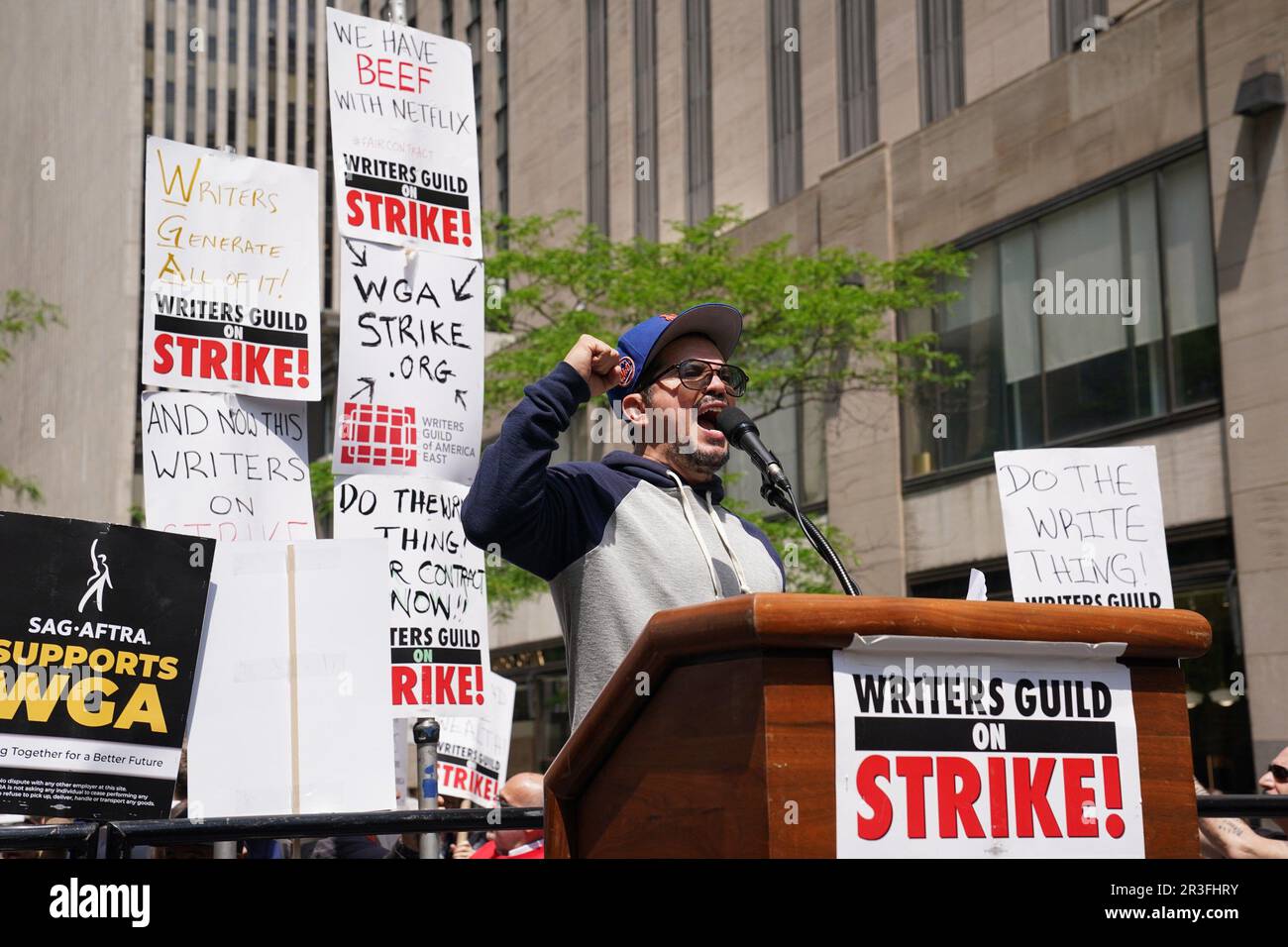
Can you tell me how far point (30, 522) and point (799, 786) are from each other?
9.48ft

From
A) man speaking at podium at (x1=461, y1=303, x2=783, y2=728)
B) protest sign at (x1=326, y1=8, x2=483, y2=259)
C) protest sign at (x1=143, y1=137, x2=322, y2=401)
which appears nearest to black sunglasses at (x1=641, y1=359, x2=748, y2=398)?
man speaking at podium at (x1=461, y1=303, x2=783, y2=728)

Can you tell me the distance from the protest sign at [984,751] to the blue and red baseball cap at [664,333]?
5.71 ft

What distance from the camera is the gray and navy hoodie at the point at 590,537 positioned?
3387 millimetres

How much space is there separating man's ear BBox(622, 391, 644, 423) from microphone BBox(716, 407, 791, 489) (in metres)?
0.25

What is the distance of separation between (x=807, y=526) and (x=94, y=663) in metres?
2.21

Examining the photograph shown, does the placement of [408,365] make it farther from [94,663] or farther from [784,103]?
[784,103]

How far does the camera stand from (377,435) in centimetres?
697

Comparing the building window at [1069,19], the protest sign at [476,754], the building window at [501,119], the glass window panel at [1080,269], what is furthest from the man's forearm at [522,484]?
the building window at [501,119]

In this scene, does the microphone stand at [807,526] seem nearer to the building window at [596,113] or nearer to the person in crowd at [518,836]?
the person in crowd at [518,836]

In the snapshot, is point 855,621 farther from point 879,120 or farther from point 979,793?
point 879,120

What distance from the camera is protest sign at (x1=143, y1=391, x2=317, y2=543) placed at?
642cm

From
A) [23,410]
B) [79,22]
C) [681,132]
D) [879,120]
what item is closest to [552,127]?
[681,132]

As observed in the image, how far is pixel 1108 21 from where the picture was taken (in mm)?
18078

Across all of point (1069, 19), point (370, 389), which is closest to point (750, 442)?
point (370, 389)
